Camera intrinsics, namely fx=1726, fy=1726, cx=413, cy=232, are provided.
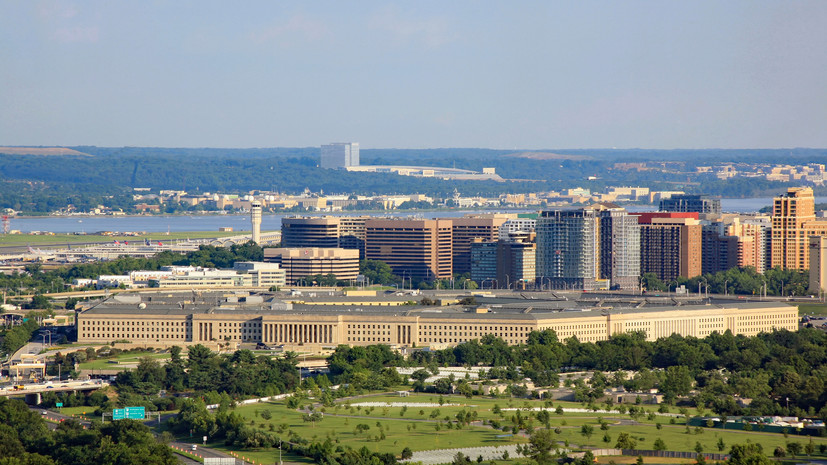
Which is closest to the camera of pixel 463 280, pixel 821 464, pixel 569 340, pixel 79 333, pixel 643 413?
pixel 821 464

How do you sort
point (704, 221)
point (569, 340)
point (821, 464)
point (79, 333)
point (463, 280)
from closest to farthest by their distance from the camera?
1. point (821, 464)
2. point (569, 340)
3. point (79, 333)
4. point (463, 280)
5. point (704, 221)

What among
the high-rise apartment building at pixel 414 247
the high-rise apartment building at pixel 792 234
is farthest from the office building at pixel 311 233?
the high-rise apartment building at pixel 792 234

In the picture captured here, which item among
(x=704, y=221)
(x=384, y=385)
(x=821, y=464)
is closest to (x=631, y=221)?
(x=704, y=221)

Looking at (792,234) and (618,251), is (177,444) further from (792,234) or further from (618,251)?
(792,234)

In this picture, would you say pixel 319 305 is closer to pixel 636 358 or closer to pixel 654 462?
pixel 636 358

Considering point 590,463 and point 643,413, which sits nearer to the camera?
point 590,463
